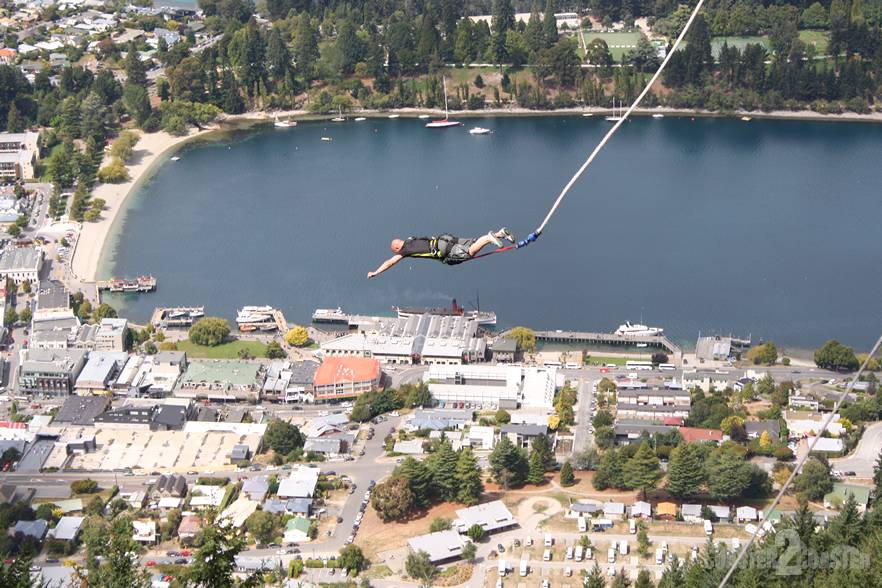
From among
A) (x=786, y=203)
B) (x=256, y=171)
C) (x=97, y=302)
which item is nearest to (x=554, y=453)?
(x=97, y=302)

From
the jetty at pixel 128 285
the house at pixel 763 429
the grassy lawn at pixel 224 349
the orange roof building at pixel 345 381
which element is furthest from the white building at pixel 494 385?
the jetty at pixel 128 285

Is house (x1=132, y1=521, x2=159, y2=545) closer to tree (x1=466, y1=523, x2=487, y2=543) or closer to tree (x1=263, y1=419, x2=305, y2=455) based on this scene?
tree (x1=263, y1=419, x2=305, y2=455)

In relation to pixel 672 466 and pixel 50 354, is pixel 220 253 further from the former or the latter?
pixel 672 466

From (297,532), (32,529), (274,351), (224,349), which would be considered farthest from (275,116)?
(297,532)

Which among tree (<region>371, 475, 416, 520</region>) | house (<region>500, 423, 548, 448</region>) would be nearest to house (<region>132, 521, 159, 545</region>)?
tree (<region>371, 475, 416, 520</region>)

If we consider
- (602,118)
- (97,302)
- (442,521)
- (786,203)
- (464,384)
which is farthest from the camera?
(602,118)

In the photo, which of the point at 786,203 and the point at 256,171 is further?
the point at 256,171

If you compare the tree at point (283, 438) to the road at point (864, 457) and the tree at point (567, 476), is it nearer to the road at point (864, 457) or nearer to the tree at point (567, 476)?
the tree at point (567, 476)
